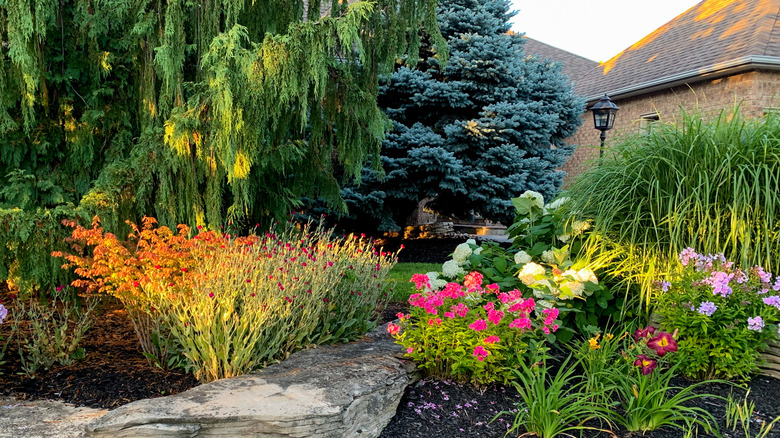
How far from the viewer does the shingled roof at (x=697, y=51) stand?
1048 cm

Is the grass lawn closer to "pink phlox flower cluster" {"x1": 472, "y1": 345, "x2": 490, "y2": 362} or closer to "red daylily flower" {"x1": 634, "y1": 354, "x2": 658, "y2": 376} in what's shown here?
"pink phlox flower cluster" {"x1": 472, "y1": 345, "x2": 490, "y2": 362}

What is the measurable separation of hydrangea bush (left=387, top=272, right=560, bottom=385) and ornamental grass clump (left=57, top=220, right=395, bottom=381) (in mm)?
720

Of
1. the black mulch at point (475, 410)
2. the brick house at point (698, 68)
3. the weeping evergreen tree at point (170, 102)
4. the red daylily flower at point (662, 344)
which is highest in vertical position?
the brick house at point (698, 68)

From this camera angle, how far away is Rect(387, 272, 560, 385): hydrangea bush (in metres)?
3.03

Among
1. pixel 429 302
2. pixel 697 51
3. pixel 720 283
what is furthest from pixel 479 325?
pixel 697 51

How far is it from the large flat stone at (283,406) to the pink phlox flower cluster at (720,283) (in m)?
1.78

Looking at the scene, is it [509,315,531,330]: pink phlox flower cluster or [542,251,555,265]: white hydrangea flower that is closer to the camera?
[509,315,531,330]: pink phlox flower cluster

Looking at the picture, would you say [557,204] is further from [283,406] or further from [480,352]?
[283,406]

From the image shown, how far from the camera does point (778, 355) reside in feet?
11.3

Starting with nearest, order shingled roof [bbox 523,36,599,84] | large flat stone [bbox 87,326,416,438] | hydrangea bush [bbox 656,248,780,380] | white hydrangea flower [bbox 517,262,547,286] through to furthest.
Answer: large flat stone [bbox 87,326,416,438] → hydrangea bush [bbox 656,248,780,380] → white hydrangea flower [bbox 517,262,547,286] → shingled roof [bbox 523,36,599,84]

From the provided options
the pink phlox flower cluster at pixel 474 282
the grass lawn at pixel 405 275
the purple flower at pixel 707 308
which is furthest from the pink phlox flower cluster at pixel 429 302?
the grass lawn at pixel 405 275

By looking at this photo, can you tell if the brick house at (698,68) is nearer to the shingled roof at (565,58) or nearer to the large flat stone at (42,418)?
the shingled roof at (565,58)

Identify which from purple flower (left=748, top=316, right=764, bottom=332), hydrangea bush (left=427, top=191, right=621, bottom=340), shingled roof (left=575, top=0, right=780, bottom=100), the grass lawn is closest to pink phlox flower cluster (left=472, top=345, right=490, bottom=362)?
hydrangea bush (left=427, top=191, right=621, bottom=340)

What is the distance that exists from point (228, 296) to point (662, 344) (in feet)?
7.85
